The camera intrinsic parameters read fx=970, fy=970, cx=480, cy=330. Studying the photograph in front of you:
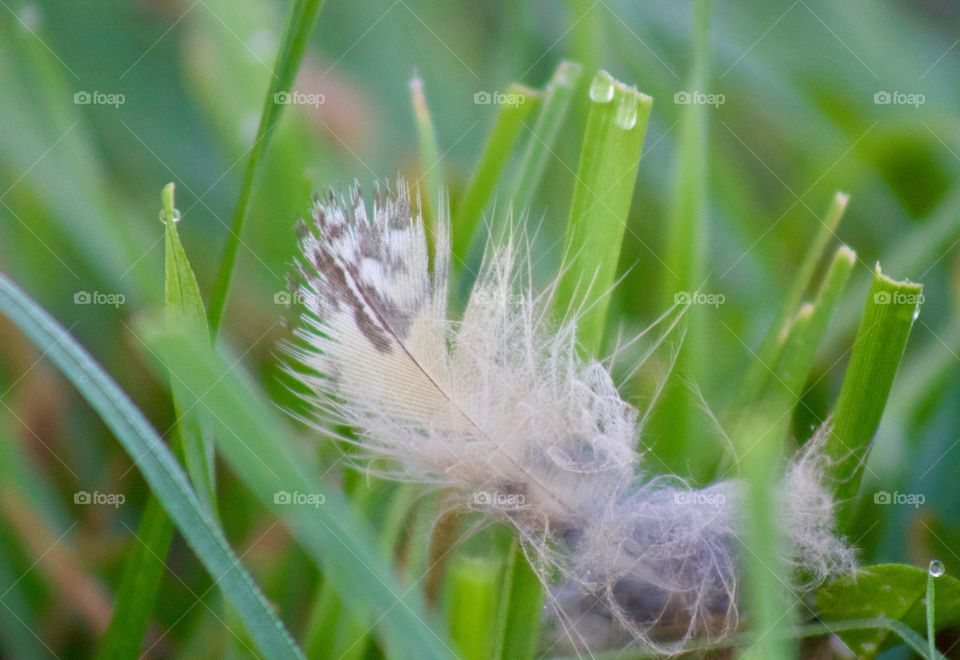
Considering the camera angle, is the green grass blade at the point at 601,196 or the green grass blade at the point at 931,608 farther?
the green grass blade at the point at 601,196

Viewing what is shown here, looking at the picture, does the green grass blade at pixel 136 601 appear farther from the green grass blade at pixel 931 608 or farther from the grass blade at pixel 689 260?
the green grass blade at pixel 931 608

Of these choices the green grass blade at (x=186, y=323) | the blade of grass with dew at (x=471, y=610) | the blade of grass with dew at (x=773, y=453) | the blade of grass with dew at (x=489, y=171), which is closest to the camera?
the blade of grass with dew at (x=773, y=453)

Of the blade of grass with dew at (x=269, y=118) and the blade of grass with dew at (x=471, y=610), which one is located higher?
the blade of grass with dew at (x=269, y=118)

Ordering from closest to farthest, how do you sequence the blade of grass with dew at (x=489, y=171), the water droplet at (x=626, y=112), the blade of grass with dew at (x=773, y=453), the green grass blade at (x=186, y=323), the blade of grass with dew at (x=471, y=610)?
the blade of grass with dew at (x=773, y=453)
the blade of grass with dew at (x=471, y=610)
the green grass blade at (x=186, y=323)
the water droplet at (x=626, y=112)
the blade of grass with dew at (x=489, y=171)

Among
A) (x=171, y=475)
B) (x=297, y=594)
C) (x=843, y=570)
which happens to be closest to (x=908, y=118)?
(x=843, y=570)

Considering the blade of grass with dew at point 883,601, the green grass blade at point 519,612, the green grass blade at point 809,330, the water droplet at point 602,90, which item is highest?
the water droplet at point 602,90

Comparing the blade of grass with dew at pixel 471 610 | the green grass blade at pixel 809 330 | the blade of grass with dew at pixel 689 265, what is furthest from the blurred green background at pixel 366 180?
the blade of grass with dew at pixel 471 610

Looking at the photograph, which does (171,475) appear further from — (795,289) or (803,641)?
(795,289)
